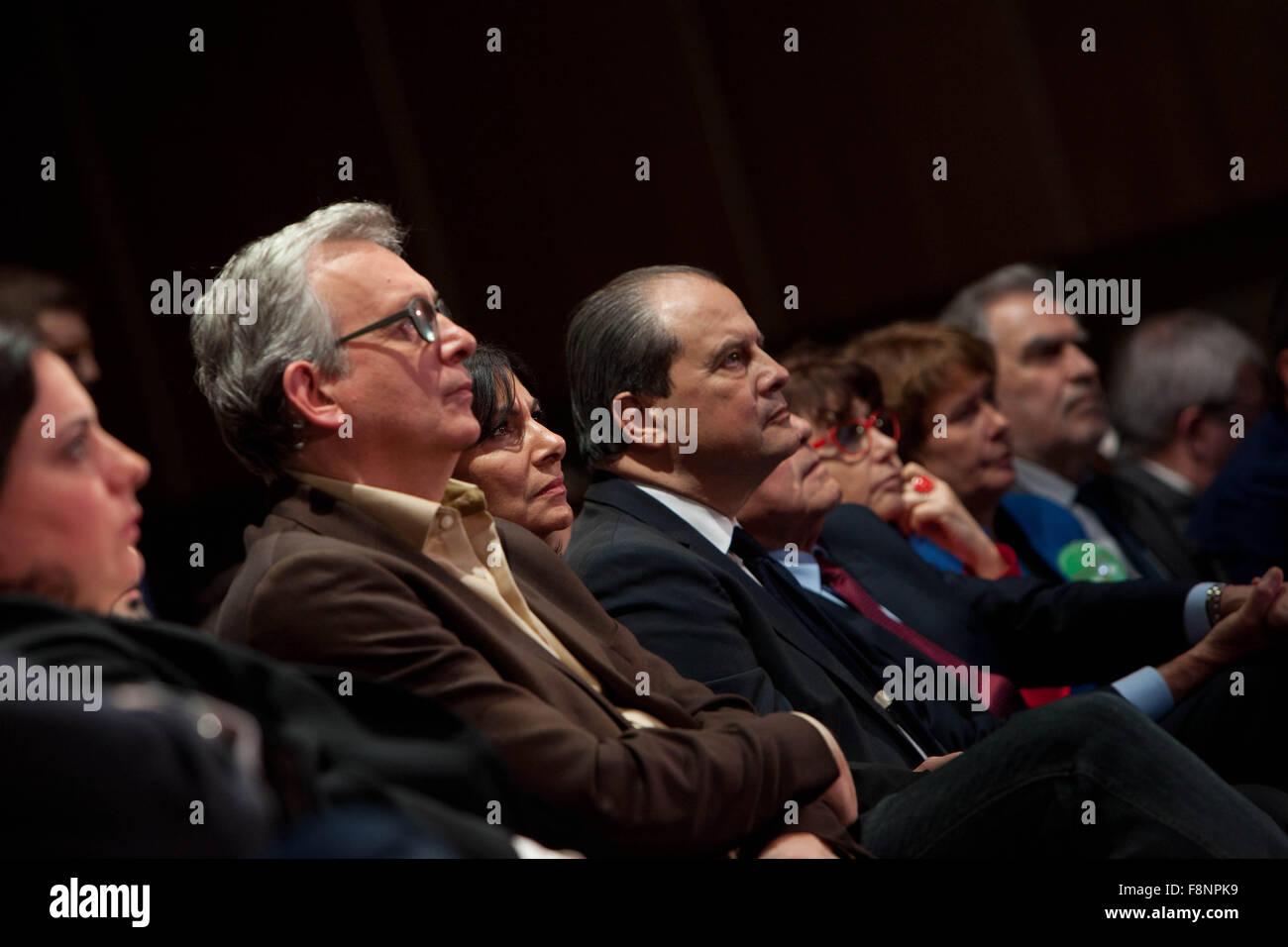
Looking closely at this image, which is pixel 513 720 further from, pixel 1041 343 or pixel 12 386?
pixel 1041 343

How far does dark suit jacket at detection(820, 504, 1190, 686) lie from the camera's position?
9.53 feet

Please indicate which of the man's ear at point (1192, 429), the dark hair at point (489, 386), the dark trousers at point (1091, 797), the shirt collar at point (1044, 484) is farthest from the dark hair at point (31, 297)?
the man's ear at point (1192, 429)

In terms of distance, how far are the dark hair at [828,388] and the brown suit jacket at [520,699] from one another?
1482 millimetres

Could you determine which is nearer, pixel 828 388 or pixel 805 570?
pixel 805 570

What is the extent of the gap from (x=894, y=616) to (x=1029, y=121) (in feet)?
8.37

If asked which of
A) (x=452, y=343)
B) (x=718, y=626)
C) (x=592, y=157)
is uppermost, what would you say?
(x=592, y=157)

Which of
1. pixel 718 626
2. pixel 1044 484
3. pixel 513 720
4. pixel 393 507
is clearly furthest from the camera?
pixel 1044 484

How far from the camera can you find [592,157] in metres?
5.01

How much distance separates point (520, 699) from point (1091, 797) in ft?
2.13

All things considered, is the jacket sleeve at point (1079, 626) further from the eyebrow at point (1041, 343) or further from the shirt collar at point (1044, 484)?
the eyebrow at point (1041, 343)

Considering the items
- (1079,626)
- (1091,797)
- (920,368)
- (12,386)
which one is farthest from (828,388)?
(12,386)

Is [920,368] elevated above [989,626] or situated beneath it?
elevated above

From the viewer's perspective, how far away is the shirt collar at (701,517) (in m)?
2.51
